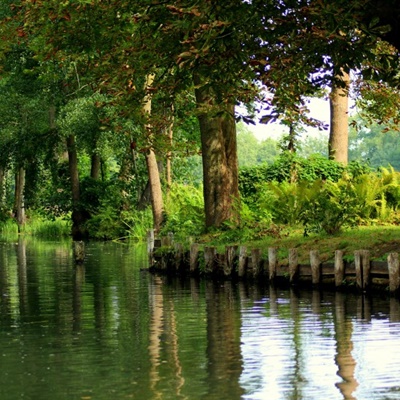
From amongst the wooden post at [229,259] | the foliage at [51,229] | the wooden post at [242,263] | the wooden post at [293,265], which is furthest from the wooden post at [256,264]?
the foliage at [51,229]

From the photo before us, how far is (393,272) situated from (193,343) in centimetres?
684

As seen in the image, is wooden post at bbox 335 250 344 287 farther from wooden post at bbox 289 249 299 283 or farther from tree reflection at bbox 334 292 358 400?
tree reflection at bbox 334 292 358 400

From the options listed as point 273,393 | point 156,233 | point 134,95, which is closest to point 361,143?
point 156,233

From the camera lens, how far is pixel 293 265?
26.1 metres

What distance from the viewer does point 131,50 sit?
25438mm

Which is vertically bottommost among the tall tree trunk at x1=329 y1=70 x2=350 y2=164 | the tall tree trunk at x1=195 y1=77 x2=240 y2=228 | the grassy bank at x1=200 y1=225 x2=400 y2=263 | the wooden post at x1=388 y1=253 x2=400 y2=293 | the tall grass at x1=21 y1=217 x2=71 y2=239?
the wooden post at x1=388 y1=253 x2=400 y2=293

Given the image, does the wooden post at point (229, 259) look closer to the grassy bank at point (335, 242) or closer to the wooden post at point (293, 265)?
the grassy bank at point (335, 242)

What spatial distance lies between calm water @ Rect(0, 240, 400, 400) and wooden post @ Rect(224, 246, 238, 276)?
2.57 feet

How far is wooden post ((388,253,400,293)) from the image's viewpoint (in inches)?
896

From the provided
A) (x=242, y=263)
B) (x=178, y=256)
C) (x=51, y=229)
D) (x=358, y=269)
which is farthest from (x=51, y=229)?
(x=358, y=269)

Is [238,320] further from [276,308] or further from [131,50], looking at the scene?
[131,50]

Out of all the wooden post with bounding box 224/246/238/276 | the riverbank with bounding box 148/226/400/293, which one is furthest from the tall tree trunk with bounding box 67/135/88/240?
the wooden post with bounding box 224/246/238/276

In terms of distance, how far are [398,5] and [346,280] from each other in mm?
6551

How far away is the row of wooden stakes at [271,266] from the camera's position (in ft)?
77.7
